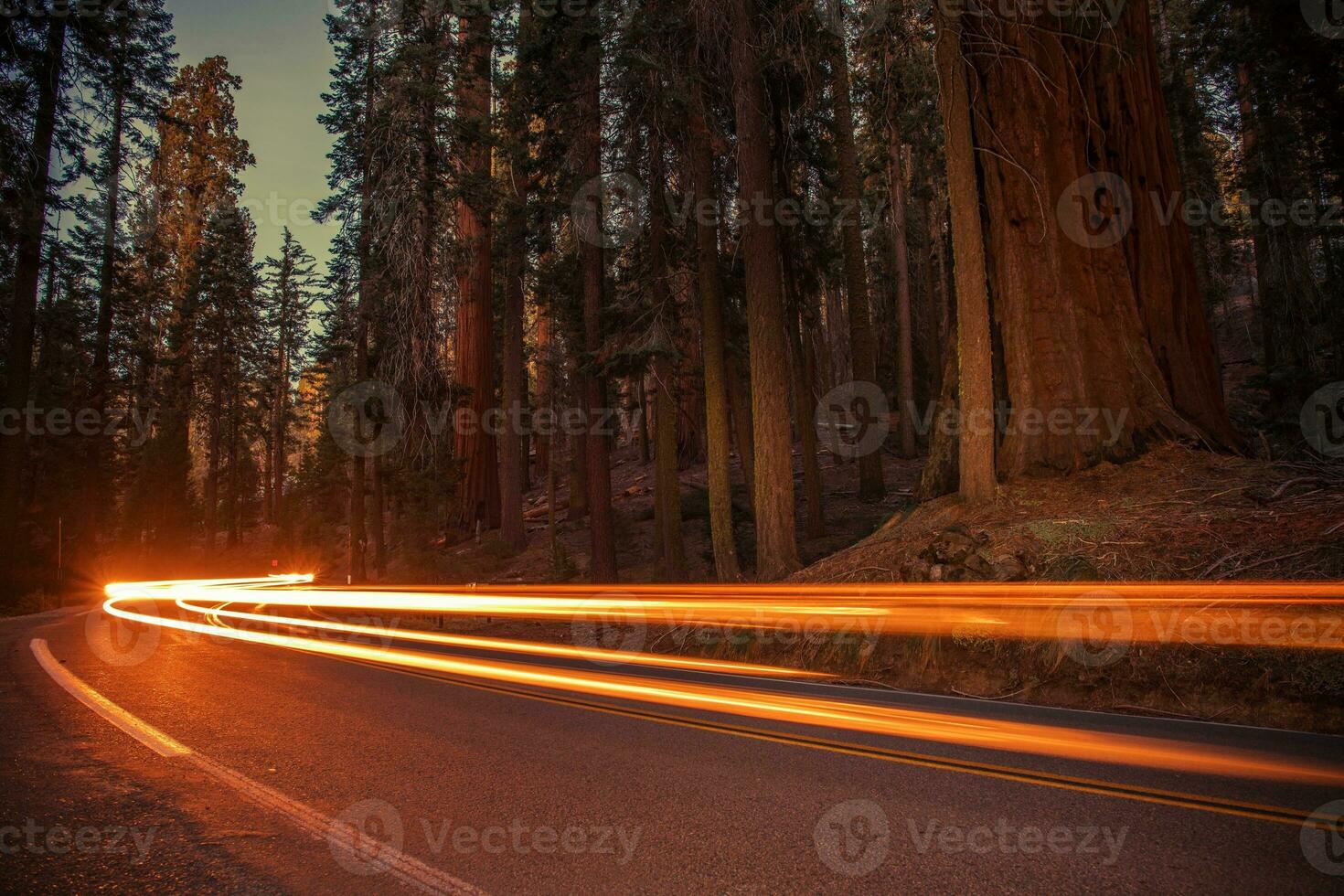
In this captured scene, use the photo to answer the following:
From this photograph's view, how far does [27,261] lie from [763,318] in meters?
21.8

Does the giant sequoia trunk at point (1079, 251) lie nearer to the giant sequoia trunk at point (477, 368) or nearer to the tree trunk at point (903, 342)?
the tree trunk at point (903, 342)

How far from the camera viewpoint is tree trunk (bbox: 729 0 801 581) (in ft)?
→ 44.5

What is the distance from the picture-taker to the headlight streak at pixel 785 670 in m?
4.66

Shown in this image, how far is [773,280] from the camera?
1427cm

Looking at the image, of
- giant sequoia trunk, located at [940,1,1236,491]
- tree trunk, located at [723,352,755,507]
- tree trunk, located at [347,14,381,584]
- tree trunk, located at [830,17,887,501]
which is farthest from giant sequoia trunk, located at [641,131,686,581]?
tree trunk, located at [347,14,381,584]

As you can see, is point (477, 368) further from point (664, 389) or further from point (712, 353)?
point (712, 353)

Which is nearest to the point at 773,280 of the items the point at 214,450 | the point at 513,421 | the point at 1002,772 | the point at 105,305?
the point at 1002,772

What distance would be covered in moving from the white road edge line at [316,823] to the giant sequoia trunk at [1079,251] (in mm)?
9035

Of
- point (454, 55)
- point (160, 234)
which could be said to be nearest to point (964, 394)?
point (454, 55)

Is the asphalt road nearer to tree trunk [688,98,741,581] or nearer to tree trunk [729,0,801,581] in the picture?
tree trunk [729,0,801,581]

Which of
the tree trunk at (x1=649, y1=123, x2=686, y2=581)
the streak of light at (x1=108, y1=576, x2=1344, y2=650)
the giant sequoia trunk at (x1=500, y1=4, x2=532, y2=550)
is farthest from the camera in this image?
the giant sequoia trunk at (x1=500, y1=4, x2=532, y2=550)

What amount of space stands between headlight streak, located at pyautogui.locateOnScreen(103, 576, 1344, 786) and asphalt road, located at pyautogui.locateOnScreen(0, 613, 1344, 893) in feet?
1.14

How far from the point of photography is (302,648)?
439 inches

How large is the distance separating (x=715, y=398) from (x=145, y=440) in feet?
143
